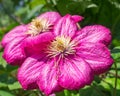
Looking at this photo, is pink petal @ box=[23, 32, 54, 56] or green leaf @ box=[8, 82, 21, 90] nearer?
pink petal @ box=[23, 32, 54, 56]

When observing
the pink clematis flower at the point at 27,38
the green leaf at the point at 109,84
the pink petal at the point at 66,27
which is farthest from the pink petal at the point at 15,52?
the green leaf at the point at 109,84

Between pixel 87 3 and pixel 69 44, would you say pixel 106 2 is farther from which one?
pixel 69 44

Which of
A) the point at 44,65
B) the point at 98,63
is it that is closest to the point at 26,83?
the point at 44,65

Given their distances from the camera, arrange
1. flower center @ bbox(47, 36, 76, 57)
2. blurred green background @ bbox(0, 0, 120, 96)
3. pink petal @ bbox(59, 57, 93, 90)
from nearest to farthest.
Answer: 1. pink petal @ bbox(59, 57, 93, 90)
2. flower center @ bbox(47, 36, 76, 57)
3. blurred green background @ bbox(0, 0, 120, 96)

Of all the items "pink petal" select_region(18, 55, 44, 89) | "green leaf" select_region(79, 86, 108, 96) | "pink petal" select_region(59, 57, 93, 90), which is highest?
"pink petal" select_region(18, 55, 44, 89)

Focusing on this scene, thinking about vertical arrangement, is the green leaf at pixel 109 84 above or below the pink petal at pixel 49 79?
below

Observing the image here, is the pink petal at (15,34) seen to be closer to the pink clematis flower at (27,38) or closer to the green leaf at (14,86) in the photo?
the pink clematis flower at (27,38)

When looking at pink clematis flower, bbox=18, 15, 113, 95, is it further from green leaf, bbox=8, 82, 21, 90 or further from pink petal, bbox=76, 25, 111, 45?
green leaf, bbox=8, 82, 21, 90

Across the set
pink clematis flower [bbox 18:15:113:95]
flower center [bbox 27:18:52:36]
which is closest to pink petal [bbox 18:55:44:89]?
pink clematis flower [bbox 18:15:113:95]
